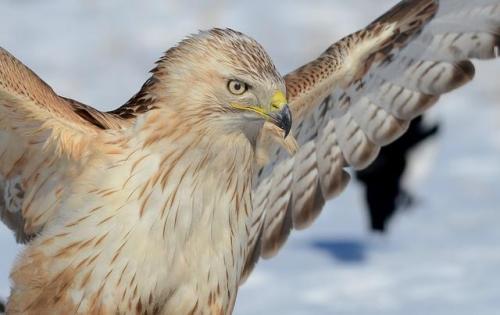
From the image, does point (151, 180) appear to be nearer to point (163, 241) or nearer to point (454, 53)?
point (163, 241)

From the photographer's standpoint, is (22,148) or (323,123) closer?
(22,148)

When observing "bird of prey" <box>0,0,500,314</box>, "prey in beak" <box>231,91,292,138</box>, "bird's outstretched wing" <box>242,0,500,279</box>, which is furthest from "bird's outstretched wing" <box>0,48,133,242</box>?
"bird's outstretched wing" <box>242,0,500,279</box>

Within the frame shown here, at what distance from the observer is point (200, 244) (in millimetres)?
8312

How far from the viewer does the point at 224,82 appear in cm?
810

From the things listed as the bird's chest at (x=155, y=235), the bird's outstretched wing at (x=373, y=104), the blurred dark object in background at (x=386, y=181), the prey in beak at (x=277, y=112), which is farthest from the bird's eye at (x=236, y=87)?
the blurred dark object in background at (x=386, y=181)

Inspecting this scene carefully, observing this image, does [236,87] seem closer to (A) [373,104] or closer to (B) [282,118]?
(B) [282,118]

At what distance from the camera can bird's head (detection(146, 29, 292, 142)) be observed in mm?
8000

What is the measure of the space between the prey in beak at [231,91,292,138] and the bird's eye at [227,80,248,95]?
14 cm

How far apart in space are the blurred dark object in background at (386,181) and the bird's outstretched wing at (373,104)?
20.9 ft

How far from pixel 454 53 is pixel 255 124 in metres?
2.67

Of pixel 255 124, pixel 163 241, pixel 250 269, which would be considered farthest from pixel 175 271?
pixel 250 269

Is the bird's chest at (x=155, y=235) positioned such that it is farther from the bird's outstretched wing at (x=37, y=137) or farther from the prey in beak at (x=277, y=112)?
the prey in beak at (x=277, y=112)

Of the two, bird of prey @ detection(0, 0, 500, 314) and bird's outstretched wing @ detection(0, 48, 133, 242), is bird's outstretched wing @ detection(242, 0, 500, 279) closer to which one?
bird of prey @ detection(0, 0, 500, 314)

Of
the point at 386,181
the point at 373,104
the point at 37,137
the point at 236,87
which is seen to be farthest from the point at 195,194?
the point at 386,181
